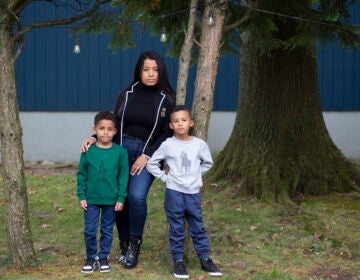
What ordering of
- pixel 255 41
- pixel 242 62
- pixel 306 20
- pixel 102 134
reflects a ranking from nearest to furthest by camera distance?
pixel 102 134
pixel 306 20
pixel 255 41
pixel 242 62

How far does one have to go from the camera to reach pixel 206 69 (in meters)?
6.50

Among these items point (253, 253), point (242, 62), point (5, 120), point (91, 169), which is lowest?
point (253, 253)

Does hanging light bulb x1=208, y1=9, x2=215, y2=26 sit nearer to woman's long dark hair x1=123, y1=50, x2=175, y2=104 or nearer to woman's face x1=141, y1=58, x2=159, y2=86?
woman's long dark hair x1=123, y1=50, x2=175, y2=104

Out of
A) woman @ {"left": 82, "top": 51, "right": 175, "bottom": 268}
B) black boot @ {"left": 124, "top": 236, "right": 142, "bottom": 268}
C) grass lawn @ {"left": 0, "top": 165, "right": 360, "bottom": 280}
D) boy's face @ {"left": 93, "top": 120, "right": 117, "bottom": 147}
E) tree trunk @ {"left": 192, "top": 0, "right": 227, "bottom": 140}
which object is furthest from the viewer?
tree trunk @ {"left": 192, "top": 0, "right": 227, "bottom": 140}

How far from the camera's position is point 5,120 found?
629cm

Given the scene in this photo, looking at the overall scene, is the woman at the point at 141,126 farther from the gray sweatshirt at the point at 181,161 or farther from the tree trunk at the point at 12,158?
the tree trunk at the point at 12,158

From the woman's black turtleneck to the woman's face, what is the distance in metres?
0.09

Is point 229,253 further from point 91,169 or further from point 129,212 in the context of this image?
point 91,169

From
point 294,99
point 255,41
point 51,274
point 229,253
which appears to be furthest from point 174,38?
point 51,274

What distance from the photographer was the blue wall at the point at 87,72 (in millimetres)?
14711

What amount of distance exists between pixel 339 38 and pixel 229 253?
345 centimetres

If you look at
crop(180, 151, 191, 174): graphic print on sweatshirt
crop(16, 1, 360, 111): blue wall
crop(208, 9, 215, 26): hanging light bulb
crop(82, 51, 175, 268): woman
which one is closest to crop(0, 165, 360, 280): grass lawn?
crop(82, 51, 175, 268): woman

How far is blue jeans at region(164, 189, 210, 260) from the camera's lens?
597 cm

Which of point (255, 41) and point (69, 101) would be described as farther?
point (69, 101)
